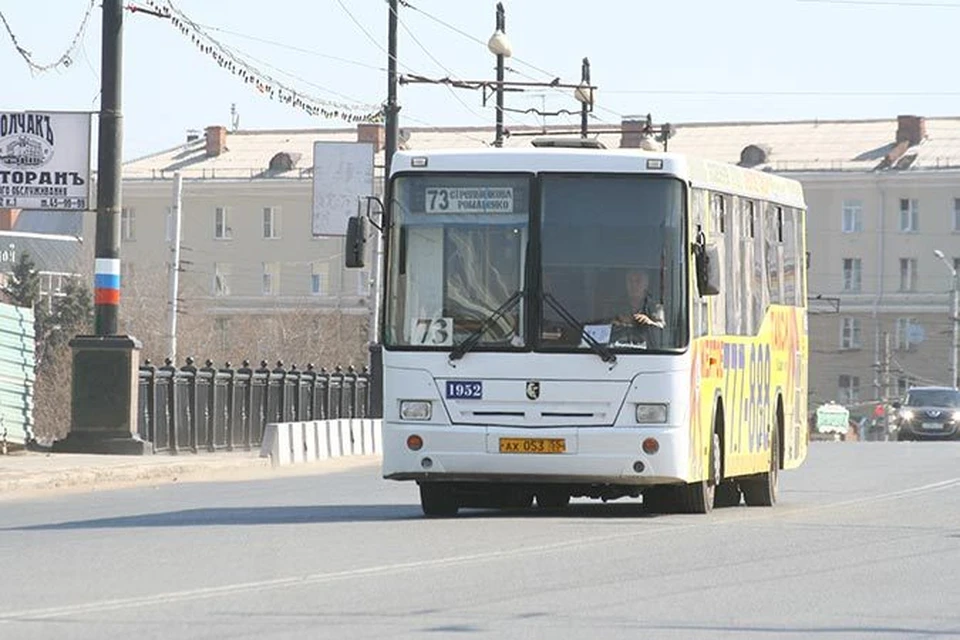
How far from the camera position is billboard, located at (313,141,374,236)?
45344mm

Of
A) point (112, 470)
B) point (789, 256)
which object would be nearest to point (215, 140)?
point (112, 470)

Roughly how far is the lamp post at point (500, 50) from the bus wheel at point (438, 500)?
24.7m

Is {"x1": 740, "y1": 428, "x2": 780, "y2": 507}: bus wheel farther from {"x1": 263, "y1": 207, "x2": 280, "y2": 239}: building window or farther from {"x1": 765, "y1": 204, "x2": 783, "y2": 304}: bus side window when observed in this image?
{"x1": 263, "y1": 207, "x2": 280, "y2": 239}: building window

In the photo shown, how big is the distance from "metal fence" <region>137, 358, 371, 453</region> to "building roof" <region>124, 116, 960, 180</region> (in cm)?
6614

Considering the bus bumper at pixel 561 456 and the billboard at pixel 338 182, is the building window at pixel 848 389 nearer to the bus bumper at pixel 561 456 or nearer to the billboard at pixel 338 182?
the billboard at pixel 338 182

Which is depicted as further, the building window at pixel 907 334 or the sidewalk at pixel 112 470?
the building window at pixel 907 334

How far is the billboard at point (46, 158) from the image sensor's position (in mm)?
33344

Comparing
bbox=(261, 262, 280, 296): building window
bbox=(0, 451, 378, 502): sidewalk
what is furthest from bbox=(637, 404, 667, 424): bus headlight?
bbox=(261, 262, 280, 296): building window

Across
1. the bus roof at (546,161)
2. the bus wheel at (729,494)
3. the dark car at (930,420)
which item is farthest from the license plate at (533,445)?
the dark car at (930,420)

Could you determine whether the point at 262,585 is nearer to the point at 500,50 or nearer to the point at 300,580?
the point at 300,580

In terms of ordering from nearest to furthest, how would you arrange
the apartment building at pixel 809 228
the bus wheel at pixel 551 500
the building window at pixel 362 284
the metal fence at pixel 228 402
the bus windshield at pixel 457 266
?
the bus windshield at pixel 457 266
the bus wheel at pixel 551 500
the metal fence at pixel 228 402
the apartment building at pixel 809 228
the building window at pixel 362 284

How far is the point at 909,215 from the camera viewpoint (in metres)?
121

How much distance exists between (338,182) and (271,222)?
83917 mm

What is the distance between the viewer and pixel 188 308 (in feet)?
401
